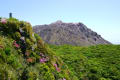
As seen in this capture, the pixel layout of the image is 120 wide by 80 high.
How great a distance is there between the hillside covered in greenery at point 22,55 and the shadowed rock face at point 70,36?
446 feet

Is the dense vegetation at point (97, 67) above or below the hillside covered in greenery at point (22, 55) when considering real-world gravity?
below

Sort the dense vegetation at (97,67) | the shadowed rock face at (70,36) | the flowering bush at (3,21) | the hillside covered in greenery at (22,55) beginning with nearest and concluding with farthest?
the hillside covered in greenery at (22,55) < the flowering bush at (3,21) < the dense vegetation at (97,67) < the shadowed rock face at (70,36)

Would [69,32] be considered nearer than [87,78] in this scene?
No

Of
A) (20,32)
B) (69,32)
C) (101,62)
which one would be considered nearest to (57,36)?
(69,32)

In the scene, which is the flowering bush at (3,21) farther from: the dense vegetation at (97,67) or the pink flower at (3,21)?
the dense vegetation at (97,67)

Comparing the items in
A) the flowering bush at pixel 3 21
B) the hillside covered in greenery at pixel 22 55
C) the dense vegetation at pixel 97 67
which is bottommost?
the dense vegetation at pixel 97 67

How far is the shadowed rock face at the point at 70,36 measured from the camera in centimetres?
15612

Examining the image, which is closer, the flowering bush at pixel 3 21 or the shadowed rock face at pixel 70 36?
the flowering bush at pixel 3 21

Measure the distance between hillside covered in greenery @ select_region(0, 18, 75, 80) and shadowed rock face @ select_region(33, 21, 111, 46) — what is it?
13592cm

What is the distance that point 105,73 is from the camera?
21.6 meters

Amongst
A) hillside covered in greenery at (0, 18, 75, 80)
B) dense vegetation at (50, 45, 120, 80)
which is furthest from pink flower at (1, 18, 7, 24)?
dense vegetation at (50, 45, 120, 80)

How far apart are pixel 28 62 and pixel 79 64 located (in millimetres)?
14129

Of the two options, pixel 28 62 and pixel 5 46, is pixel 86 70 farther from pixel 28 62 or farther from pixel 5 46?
pixel 5 46

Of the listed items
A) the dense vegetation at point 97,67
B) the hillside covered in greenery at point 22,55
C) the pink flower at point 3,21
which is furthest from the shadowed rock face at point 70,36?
the pink flower at point 3,21
